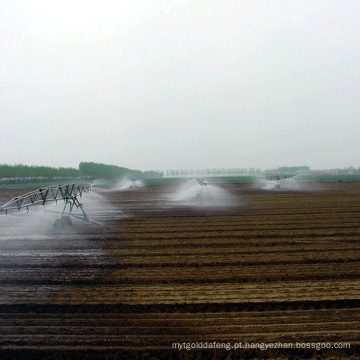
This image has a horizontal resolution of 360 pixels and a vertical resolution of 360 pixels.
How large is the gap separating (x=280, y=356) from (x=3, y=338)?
15.7 ft

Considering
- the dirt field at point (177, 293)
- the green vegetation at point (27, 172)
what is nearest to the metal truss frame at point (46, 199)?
the dirt field at point (177, 293)

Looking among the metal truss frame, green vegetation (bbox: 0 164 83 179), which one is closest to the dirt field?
the metal truss frame

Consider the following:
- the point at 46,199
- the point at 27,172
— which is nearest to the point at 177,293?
the point at 46,199

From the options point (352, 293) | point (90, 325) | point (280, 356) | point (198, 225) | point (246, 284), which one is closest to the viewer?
point (280, 356)

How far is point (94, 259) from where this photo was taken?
10750mm

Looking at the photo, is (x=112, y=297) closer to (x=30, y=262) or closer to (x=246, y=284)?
(x=246, y=284)

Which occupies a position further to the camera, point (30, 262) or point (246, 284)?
point (30, 262)

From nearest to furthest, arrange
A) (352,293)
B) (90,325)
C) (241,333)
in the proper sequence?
(241,333) < (90,325) < (352,293)

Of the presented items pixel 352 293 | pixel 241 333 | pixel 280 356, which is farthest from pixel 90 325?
pixel 352 293

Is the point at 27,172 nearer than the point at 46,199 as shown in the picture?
No

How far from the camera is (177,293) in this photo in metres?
7.65

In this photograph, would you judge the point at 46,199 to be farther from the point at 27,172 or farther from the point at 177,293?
the point at 27,172

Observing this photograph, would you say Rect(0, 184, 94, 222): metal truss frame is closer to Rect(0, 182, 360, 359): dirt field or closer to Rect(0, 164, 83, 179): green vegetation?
Rect(0, 182, 360, 359): dirt field

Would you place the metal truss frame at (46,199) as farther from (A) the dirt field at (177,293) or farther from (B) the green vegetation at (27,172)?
(B) the green vegetation at (27,172)
